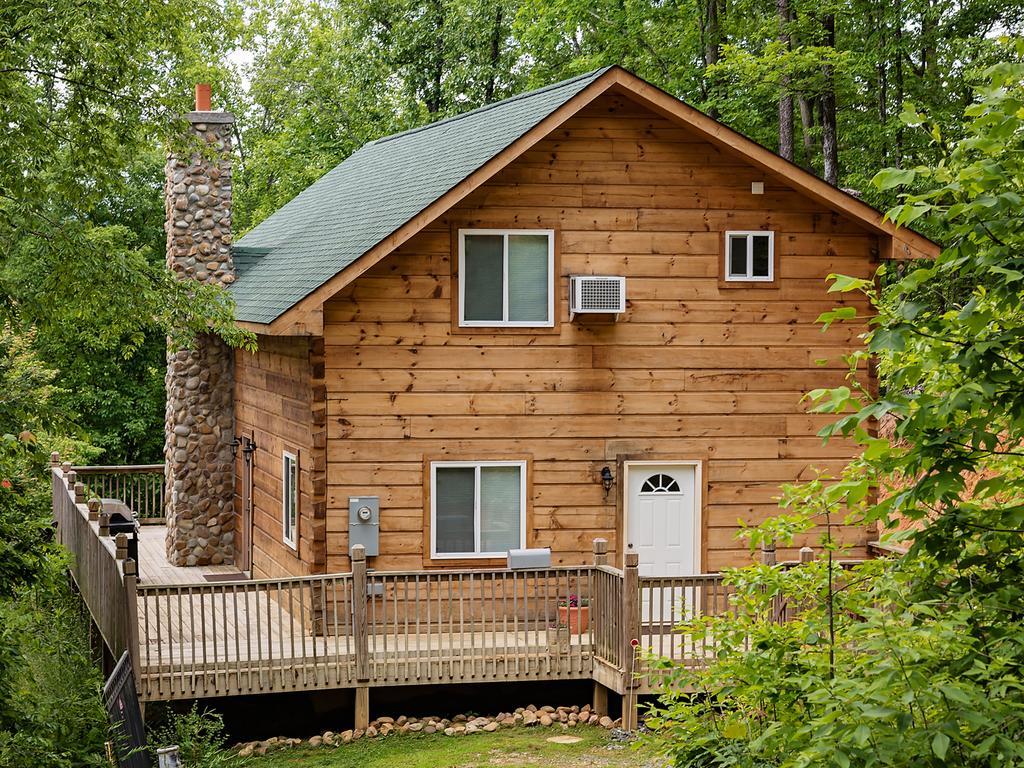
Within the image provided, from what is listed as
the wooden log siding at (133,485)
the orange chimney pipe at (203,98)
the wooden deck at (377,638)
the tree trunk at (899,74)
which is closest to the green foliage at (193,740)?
the wooden deck at (377,638)

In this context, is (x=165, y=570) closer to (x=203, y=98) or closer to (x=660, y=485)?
(x=203, y=98)

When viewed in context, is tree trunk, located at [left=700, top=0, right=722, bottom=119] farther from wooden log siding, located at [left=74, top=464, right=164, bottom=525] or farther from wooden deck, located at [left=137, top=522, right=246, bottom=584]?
wooden deck, located at [left=137, top=522, right=246, bottom=584]

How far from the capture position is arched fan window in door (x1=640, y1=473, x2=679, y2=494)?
1577 cm

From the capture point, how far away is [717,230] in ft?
52.2

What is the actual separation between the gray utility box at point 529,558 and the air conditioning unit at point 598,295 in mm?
3015

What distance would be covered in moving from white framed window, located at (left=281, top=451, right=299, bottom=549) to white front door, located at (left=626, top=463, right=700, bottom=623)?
168 inches

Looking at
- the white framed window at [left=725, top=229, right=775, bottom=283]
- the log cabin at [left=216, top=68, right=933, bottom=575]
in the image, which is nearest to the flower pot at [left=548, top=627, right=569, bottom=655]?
the log cabin at [left=216, top=68, right=933, bottom=575]

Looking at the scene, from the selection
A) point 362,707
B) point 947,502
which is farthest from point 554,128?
point 947,502

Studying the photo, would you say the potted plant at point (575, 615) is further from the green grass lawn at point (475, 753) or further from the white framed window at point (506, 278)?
the white framed window at point (506, 278)

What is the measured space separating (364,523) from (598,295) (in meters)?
3.99

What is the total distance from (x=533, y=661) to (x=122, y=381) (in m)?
22.9

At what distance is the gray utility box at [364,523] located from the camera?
14.9 m

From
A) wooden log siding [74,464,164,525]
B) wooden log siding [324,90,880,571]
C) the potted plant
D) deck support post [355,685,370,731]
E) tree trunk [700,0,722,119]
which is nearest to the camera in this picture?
deck support post [355,685,370,731]

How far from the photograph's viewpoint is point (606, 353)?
51.3 ft
